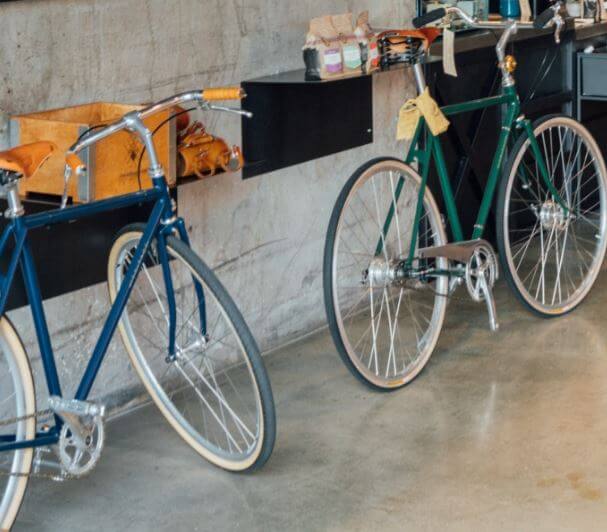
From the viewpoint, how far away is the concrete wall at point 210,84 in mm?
3643

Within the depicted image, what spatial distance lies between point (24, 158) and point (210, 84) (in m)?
1.30

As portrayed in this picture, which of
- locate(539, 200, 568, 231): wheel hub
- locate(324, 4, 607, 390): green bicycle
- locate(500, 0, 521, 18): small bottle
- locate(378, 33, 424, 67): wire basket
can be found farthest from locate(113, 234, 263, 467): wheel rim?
locate(500, 0, 521, 18): small bottle

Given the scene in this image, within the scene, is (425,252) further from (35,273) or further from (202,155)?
(35,273)

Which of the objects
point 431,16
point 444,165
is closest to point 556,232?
point 444,165

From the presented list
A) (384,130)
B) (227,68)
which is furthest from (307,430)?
(384,130)

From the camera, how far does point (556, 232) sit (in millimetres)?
5121

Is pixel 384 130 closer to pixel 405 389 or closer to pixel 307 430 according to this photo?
pixel 405 389

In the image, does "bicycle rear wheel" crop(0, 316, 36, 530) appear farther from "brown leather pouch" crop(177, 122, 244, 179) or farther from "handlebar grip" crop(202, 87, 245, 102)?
"brown leather pouch" crop(177, 122, 244, 179)

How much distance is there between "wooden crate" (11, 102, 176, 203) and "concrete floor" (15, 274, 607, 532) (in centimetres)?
86

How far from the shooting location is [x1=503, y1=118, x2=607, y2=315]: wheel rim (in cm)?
492

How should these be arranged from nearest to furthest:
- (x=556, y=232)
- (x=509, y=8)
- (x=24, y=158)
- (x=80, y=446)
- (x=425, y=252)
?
(x=24, y=158) → (x=80, y=446) → (x=425, y=252) → (x=556, y=232) → (x=509, y=8)

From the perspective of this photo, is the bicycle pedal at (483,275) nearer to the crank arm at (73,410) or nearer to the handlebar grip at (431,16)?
the handlebar grip at (431,16)

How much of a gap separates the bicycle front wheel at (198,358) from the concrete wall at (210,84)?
0.14 meters

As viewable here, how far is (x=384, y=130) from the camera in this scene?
5.21 meters
